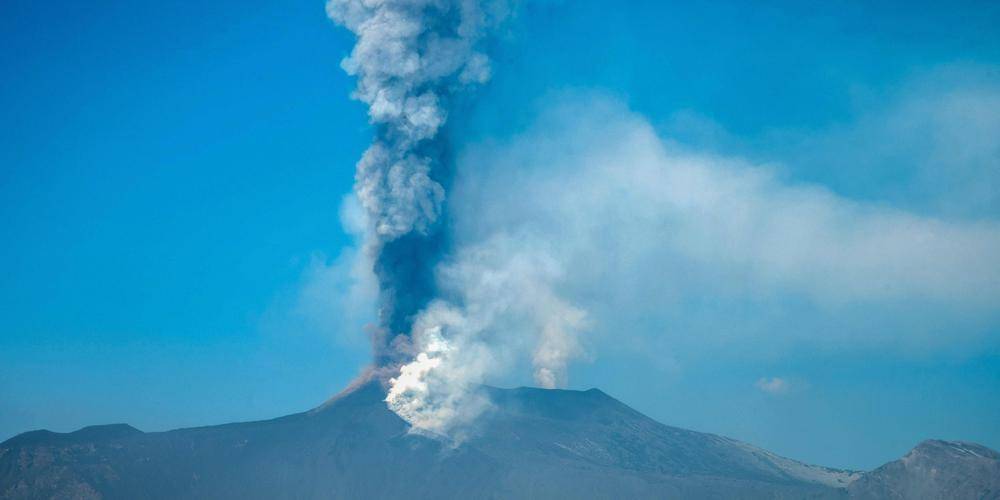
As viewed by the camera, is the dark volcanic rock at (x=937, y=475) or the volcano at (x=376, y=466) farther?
the dark volcanic rock at (x=937, y=475)

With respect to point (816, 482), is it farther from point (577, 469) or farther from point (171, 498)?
point (171, 498)

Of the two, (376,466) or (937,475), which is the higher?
(937,475)

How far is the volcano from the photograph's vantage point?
3824 inches

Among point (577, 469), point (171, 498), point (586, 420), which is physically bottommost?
point (171, 498)

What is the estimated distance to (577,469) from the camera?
108 metres

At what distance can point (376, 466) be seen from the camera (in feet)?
344

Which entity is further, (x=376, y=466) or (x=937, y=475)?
(x=376, y=466)

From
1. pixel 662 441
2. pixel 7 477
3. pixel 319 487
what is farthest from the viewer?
pixel 662 441

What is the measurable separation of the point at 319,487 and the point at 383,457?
766cm

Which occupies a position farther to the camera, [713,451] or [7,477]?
[713,451]

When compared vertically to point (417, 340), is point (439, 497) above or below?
below

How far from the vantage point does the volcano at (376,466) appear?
9712 cm

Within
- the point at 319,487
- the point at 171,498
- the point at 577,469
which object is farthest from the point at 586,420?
the point at 171,498

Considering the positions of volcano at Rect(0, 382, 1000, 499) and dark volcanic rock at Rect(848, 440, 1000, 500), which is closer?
volcano at Rect(0, 382, 1000, 499)
